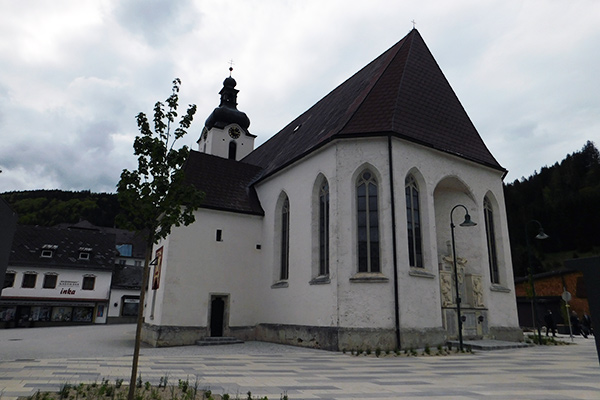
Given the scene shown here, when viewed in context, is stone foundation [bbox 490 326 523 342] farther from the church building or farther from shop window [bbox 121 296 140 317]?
shop window [bbox 121 296 140 317]

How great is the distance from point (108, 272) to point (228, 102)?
20744mm

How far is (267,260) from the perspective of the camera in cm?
2080

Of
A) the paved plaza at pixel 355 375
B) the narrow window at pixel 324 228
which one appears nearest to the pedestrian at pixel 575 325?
the paved plaza at pixel 355 375

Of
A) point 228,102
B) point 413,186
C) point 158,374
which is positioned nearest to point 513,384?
point 158,374

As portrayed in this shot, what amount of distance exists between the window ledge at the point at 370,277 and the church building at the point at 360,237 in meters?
0.04

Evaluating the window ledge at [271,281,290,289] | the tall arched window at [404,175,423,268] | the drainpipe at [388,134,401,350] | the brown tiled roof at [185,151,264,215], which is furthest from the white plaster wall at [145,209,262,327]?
the tall arched window at [404,175,423,268]

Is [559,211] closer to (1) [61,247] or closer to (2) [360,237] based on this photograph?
(2) [360,237]

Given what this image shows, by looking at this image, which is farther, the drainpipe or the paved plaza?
the drainpipe

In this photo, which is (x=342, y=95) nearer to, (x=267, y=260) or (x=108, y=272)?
(x=267, y=260)

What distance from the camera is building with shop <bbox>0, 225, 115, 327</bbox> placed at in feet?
118

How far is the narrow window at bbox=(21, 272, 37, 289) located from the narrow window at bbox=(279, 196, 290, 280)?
28929mm

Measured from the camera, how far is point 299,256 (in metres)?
18.2

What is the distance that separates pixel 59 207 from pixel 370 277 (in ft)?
245

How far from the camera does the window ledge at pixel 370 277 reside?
14.8m
